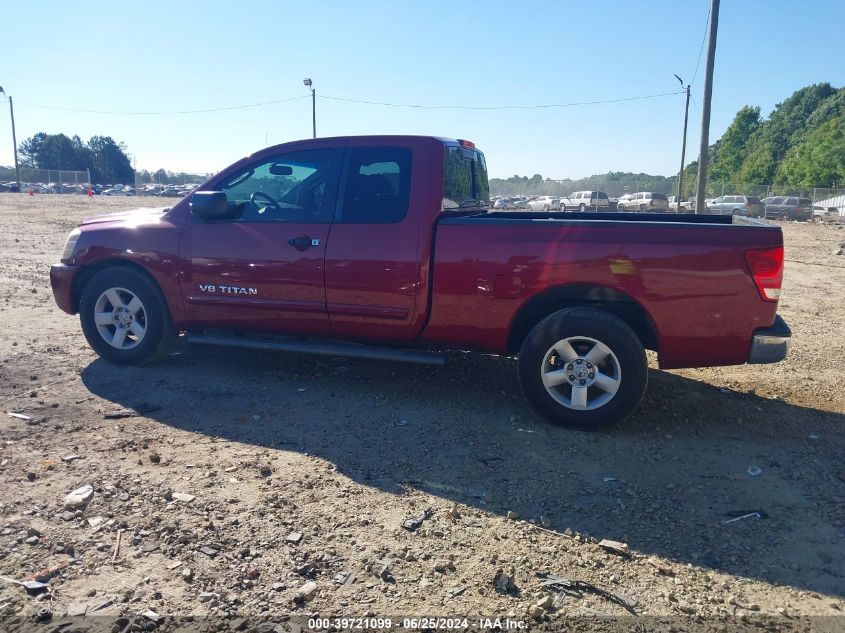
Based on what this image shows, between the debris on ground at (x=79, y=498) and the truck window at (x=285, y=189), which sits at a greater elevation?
the truck window at (x=285, y=189)

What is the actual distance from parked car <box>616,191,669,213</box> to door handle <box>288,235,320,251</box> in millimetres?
36574

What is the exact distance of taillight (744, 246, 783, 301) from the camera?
4020 mm

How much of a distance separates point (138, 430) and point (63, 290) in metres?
2.18

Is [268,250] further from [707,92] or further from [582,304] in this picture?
[707,92]

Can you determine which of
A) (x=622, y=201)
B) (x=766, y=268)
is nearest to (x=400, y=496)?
(x=766, y=268)

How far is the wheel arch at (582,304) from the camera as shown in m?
4.38

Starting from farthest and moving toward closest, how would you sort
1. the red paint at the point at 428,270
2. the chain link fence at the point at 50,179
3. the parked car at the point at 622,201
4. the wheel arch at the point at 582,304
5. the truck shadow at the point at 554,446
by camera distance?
the chain link fence at the point at 50,179 < the parked car at the point at 622,201 < the wheel arch at the point at 582,304 < the red paint at the point at 428,270 < the truck shadow at the point at 554,446

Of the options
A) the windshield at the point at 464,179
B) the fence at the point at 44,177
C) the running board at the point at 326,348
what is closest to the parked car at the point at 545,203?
the windshield at the point at 464,179

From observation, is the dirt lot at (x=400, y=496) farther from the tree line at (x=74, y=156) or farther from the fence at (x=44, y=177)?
the tree line at (x=74, y=156)

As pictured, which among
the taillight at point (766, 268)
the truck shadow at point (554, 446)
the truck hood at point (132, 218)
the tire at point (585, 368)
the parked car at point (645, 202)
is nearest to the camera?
the truck shadow at point (554, 446)

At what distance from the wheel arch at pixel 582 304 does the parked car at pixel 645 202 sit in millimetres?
36177

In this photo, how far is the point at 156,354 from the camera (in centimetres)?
559

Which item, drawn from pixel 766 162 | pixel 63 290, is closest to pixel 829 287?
pixel 63 290

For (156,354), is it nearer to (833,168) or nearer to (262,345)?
(262,345)
